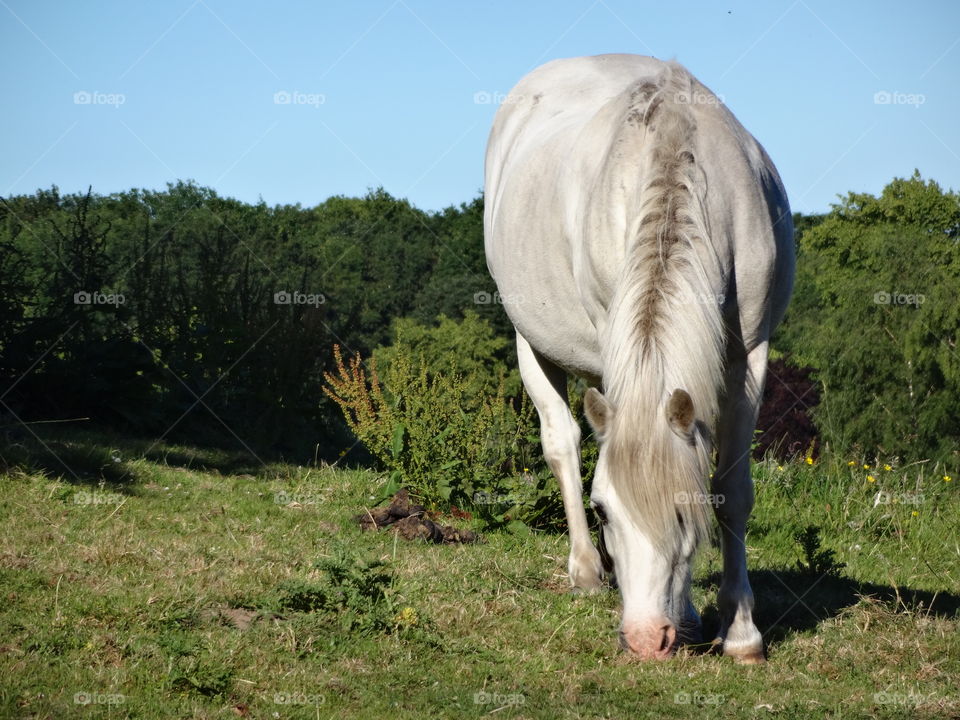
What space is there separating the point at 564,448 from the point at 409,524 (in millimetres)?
1022

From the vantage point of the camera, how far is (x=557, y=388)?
574 cm

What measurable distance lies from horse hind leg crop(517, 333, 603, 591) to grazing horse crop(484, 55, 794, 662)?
0.01m

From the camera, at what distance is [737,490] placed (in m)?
4.16

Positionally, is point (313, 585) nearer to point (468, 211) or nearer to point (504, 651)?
point (504, 651)

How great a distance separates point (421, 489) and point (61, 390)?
10.7 ft

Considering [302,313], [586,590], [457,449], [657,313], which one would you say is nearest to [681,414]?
[657,313]

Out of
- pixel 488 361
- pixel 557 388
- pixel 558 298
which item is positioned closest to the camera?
pixel 558 298

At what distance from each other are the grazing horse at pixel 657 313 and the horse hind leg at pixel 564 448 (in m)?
0.01

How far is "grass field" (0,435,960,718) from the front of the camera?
3373 millimetres

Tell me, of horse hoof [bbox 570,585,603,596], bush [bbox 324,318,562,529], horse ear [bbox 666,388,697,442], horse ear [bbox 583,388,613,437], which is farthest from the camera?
bush [bbox 324,318,562,529]

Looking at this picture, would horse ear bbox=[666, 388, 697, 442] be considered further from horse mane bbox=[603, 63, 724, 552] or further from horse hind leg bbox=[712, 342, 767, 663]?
horse hind leg bbox=[712, 342, 767, 663]

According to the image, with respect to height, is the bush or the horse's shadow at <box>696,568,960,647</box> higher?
the bush

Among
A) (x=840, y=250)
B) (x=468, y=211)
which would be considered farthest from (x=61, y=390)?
(x=840, y=250)

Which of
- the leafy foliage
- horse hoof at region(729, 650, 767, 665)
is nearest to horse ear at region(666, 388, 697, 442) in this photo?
horse hoof at region(729, 650, 767, 665)
